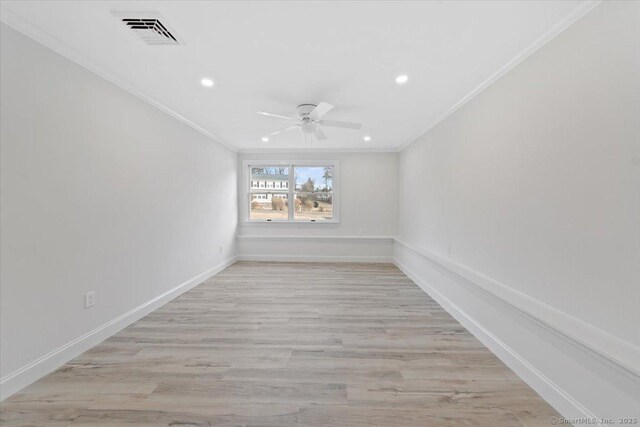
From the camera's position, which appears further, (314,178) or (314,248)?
(314,178)

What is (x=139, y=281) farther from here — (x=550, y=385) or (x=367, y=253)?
(x=367, y=253)

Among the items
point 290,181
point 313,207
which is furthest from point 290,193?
point 313,207

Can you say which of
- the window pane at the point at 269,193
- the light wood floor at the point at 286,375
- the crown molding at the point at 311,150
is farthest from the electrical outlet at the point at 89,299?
the crown molding at the point at 311,150

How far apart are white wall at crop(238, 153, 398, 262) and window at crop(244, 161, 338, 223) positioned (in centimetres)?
22

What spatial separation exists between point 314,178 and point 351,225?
136 centimetres

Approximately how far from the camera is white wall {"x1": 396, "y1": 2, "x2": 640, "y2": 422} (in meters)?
1.37

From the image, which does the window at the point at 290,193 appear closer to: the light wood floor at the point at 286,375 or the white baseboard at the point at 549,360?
the light wood floor at the point at 286,375

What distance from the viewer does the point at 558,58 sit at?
70.9 inches

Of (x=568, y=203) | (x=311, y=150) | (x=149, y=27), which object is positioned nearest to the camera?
(x=568, y=203)

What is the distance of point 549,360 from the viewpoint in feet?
5.88

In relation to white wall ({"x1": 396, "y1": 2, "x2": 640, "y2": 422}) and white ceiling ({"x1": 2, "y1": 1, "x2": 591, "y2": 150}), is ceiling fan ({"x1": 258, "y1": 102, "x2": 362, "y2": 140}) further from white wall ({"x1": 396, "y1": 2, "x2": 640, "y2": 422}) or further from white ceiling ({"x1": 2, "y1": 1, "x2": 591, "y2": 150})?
white wall ({"x1": 396, "y1": 2, "x2": 640, "y2": 422})

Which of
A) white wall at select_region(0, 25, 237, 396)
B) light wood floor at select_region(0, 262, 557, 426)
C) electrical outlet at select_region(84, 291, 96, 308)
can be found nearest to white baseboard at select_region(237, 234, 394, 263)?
white wall at select_region(0, 25, 237, 396)

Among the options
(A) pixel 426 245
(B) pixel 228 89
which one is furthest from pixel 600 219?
(B) pixel 228 89

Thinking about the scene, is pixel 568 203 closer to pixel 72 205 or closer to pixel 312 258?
pixel 72 205
